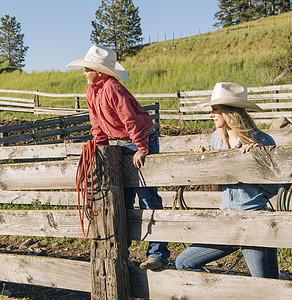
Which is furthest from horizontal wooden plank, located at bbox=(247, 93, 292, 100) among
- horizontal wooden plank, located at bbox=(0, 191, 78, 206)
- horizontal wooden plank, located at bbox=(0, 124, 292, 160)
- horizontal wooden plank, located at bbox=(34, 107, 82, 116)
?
horizontal wooden plank, located at bbox=(0, 191, 78, 206)

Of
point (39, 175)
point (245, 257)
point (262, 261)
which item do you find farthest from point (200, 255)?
point (39, 175)

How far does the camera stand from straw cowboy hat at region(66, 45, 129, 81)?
354 cm

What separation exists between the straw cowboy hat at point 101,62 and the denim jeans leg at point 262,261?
1.76m

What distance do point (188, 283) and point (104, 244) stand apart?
66 cm

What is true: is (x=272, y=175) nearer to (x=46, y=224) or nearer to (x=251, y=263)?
(x=251, y=263)

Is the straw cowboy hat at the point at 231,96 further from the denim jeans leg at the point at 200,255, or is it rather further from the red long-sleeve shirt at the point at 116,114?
the denim jeans leg at the point at 200,255

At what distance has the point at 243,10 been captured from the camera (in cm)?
7088

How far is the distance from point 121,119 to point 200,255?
1.20m

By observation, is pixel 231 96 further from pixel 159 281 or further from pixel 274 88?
pixel 274 88

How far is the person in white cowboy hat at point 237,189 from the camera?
109 inches

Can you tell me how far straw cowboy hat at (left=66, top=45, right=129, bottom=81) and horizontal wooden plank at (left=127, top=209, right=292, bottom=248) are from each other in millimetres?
1215

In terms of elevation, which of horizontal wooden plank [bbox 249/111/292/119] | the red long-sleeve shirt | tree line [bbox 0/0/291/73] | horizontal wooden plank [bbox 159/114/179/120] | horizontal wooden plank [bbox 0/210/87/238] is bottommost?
horizontal wooden plank [bbox 0/210/87/238]

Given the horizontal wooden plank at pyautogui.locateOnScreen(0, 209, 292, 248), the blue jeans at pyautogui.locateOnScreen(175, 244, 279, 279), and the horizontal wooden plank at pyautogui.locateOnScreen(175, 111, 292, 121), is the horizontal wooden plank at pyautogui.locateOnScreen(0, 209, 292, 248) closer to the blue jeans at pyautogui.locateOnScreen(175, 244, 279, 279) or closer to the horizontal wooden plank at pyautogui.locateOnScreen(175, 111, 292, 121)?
the blue jeans at pyautogui.locateOnScreen(175, 244, 279, 279)

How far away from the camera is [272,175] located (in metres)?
2.57
